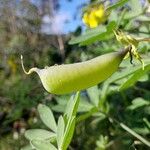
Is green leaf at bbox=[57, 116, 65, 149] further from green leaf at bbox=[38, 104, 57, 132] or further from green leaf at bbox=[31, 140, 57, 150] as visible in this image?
green leaf at bbox=[38, 104, 57, 132]

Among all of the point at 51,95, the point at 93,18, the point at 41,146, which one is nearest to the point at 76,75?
the point at 41,146

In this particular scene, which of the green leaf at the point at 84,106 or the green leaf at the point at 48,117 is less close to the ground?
the green leaf at the point at 48,117

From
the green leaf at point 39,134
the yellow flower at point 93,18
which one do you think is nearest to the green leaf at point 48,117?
the green leaf at point 39,134

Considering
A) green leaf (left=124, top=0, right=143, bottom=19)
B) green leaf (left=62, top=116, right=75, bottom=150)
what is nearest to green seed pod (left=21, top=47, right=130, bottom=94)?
green leaf (left=62, top=116, right=75, bottom=150)

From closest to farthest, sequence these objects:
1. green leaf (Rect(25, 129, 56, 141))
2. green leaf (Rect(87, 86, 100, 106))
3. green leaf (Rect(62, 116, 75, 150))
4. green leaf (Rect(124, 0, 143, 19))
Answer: green leaf (Rect(62, 116, 75, 150)), green leaf (Rect(25, 129, 56, 141)), green leaf (Rect(124, 0, 143, 19)), green leaf (Rect(87, 86, 100, 106))

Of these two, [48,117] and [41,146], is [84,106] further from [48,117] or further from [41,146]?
[41,146]

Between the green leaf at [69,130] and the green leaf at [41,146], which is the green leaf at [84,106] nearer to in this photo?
the green leaf at [41,146]
